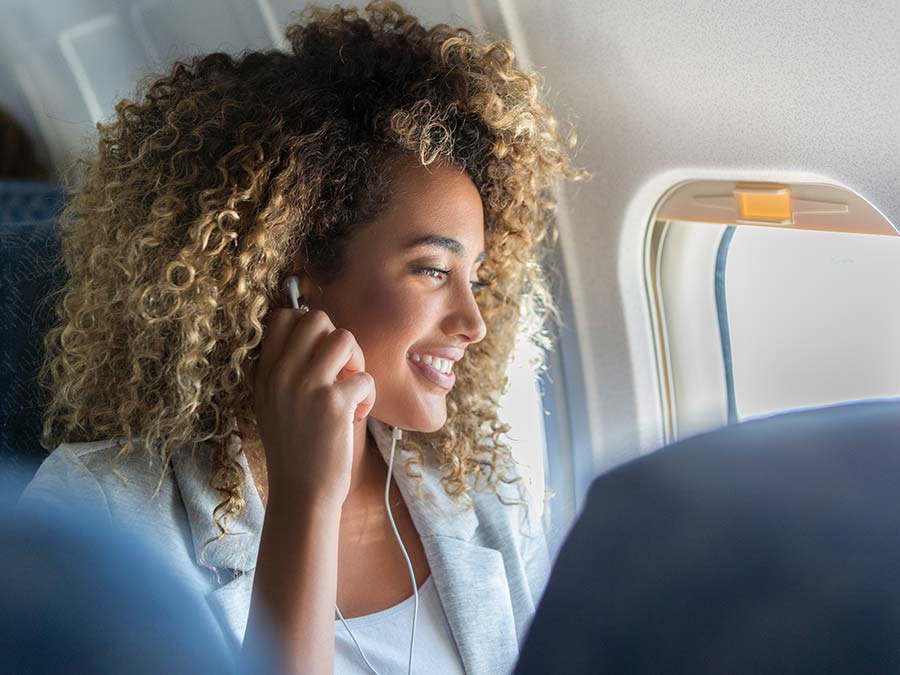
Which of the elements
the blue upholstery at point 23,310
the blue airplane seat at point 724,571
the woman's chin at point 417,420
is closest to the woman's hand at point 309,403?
the woman's chin at point 417,420

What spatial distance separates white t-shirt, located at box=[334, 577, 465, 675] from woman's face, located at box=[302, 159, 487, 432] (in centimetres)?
29

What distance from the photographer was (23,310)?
1.45 m

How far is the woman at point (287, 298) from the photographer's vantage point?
1.38m

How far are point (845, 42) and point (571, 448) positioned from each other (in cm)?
107

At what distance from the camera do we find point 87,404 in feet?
4.88

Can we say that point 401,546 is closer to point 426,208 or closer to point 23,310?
point 426,208

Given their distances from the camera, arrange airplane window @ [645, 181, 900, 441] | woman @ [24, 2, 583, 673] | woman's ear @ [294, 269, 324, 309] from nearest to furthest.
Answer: woman @ [24, 2, 583, 673] < woman's ear @ [294, 269, 324, 309] < airplane window @ [645, 181, 900, 441]

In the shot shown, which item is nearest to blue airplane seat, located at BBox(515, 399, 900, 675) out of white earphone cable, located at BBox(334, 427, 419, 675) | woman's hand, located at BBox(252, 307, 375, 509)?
woman's hand, located at BBox(252, 307, 375, 509)

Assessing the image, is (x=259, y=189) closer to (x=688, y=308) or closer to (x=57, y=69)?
(x=57, y=69)

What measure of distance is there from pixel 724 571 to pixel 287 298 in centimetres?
101

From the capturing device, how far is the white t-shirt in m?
1.40

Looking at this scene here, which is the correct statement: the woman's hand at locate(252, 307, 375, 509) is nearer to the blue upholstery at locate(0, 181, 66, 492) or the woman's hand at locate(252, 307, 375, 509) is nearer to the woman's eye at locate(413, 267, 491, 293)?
the woman's eye at locate(413, 267, 491, 293)

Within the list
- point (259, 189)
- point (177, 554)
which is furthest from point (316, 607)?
point (259, 189)

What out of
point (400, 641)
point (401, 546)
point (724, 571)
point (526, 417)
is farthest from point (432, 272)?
point (724, 571)
